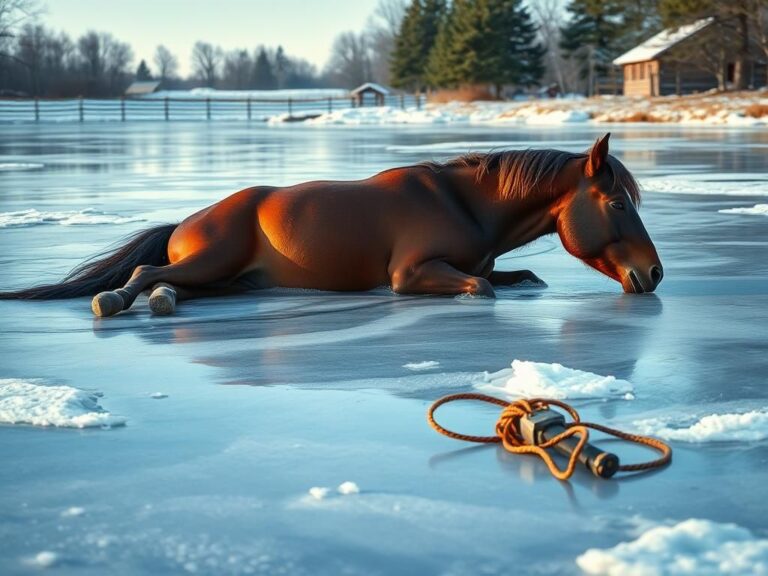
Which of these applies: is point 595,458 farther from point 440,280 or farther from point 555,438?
point 440,280

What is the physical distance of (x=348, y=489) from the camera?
121 inches

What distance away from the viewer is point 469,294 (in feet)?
21.1

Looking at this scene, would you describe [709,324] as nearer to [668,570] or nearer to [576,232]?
[576,232]

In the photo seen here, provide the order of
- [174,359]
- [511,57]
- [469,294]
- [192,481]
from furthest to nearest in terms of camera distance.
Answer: [511,57], [469,294], [174,359], [192,481]

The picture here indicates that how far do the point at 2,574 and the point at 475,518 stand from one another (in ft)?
3.49

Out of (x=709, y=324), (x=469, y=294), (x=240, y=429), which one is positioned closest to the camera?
(x=240, y=429)

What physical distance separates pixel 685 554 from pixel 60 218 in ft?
31.6

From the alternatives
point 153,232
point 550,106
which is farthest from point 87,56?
point 153,232

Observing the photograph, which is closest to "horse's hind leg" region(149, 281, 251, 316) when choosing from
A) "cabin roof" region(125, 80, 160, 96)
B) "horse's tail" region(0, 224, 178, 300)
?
"horse's tail" region(0, 224, 178, 300)

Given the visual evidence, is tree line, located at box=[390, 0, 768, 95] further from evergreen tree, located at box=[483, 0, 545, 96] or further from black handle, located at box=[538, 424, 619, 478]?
black handle, located at box=[538, 424, 619, 478]

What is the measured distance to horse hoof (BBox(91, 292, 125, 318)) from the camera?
6.04m

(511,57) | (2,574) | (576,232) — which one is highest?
(511,57)

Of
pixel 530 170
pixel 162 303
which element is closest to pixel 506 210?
pixel 530 170

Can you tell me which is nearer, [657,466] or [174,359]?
[657,466]
